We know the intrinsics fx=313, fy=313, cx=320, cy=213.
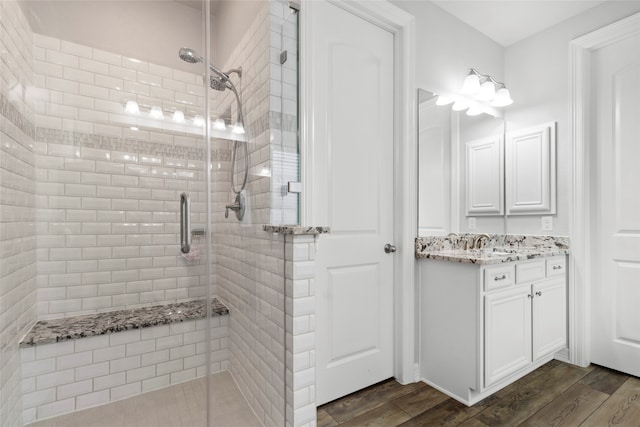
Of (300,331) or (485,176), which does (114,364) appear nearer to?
(300,331)

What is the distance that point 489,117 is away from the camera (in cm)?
268

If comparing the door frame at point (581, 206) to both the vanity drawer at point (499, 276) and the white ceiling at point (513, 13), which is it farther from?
the vanity drawer at point (499, 276)

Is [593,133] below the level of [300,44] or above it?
below

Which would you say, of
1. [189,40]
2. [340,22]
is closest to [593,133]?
[340,22]

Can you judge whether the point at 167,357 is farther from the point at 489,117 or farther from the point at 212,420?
the point at 489,117

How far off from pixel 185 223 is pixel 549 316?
2470mm

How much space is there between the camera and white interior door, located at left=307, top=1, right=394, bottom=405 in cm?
176

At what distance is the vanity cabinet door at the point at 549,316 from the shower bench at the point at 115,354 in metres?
1.97

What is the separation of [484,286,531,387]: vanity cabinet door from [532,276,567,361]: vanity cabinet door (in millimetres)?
96

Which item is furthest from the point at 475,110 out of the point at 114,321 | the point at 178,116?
the point at 114,321

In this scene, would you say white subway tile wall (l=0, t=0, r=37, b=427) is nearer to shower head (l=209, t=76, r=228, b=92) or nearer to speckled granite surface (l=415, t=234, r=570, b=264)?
shower head (l=209, t=76, r=228, b=92)

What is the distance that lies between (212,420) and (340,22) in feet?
7.34

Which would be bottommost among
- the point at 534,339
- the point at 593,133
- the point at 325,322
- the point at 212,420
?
the point at 212,420

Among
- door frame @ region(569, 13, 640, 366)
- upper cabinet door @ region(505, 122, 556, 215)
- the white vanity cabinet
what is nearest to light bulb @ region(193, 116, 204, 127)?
the white vanity cabinet
